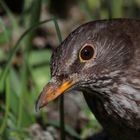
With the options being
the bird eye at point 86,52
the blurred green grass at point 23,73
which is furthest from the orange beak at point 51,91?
the blurred green grass at point 23,73

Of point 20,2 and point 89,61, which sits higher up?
point 20,2

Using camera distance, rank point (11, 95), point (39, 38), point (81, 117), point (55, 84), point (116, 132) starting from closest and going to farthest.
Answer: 1. point (55, 84)
2. point (116, 132)
3. point (11, 95)
4. point (81, 117)
5. point (39, 38)

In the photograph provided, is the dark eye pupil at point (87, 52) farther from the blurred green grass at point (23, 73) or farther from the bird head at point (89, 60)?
the blurred green grass at point (23, 73)

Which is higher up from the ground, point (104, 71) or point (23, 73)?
point (23, 73)

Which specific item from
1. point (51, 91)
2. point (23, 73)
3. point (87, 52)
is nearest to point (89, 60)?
point (87, 52)

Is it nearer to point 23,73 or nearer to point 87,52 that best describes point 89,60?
point 87,52

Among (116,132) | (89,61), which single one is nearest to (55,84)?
(89,61)

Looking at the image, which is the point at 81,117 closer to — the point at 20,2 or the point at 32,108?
the point at 32,108
